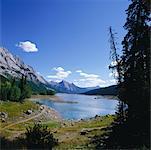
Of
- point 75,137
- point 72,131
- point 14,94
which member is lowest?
point 72,131

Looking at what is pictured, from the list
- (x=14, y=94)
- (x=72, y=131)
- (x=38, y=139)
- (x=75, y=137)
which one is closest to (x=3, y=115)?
(x=14, y=94)

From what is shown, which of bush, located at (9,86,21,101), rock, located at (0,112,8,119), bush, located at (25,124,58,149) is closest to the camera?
bush, located at (25,124,58,149)

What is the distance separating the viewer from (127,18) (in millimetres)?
30719

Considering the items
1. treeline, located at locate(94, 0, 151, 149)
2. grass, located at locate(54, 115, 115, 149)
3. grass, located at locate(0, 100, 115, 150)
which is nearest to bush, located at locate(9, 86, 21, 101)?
grass, located at locate(0, 100, 115, 150)

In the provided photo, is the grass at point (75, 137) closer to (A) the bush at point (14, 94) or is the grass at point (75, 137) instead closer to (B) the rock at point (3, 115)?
(B) the rock at point (3, 115)

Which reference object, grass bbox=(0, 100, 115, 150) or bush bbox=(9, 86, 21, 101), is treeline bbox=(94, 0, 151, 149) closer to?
grass bbox=(0, 100, 115, 150)

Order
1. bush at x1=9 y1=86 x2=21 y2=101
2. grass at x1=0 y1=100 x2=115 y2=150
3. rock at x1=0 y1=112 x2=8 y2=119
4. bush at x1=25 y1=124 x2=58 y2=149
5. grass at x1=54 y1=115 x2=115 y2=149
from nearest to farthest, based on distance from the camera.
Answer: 1. bush at x1=25 y1=124 x2=58 y2=149
2. grass at x1=54 y1=115 x2=115 y2=149
3. grass at x1=0 y1=100 x2=115 y2=150
4. rock at x1=0 y1=112 x2=8 y2=119
5. bush at x1=9 y1=86 x2=21 y2=101

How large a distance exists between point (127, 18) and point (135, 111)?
27.4ft

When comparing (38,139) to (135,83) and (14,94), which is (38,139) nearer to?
(135,83)

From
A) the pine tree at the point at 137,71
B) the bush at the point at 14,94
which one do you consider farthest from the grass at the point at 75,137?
the bush at the point at 14,94

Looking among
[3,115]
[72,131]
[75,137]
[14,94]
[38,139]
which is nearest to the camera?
[38,139]

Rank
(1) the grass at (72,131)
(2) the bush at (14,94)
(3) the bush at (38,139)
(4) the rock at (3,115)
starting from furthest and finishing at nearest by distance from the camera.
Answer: (2) the bush at (14,94), (4) the rock at (3,115), (1) the grass at (72,131), (3) the bush at (38,139)

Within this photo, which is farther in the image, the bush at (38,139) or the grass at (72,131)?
the grass at (72,131)

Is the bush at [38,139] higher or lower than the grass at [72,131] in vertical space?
higher
